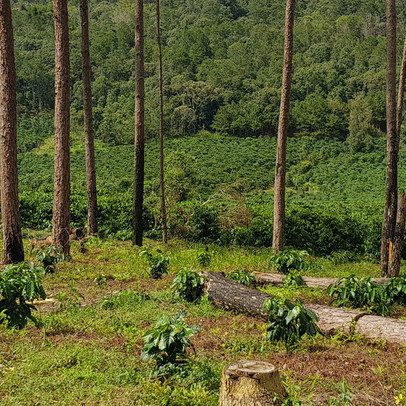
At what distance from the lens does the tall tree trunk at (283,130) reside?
35.7ft

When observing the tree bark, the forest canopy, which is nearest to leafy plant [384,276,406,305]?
the tree bark

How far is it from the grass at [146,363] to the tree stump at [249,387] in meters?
0.25

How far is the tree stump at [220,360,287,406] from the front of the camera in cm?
357

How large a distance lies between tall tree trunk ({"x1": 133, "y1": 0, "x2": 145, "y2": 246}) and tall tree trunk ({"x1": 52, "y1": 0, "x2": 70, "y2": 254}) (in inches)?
112

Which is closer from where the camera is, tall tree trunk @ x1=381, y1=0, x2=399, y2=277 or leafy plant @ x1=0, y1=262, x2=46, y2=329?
leafy plant @ x1=0, y1=262, x2=46, y2=329

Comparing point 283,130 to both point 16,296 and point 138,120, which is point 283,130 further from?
point 16,296

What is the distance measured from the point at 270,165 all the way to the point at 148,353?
51727mm

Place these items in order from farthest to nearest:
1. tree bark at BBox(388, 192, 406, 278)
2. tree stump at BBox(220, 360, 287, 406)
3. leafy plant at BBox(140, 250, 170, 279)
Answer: tree bark at BBox(388, 192, 406, 278) → leafy plant at BBox(140, 250, 170, 279) → tree stump at BBox(220, 360, 287, 406)

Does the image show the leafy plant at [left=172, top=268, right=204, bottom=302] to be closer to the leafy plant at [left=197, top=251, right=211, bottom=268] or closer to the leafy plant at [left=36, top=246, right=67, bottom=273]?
the leafy plant at [left=36, top=246, right=67, bottom=273]

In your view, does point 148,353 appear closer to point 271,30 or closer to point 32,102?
point 32,102

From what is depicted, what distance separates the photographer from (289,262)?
30.1 feet

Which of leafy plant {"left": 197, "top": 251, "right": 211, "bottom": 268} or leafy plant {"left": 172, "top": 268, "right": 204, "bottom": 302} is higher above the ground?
leafy plant {"left": 172, "top": 268, "right": 204, "bottom": 302}

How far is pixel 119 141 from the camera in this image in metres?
63.1

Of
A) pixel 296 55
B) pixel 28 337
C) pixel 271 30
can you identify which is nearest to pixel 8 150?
pixel 28 337
